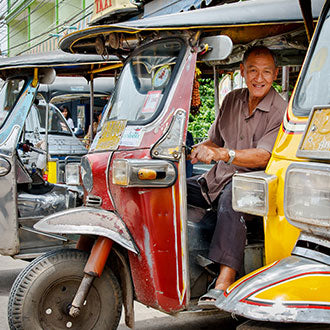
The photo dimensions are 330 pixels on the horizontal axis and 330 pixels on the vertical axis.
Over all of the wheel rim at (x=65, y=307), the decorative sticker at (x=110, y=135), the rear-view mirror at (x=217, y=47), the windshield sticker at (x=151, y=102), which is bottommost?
the wheel rim at (x=65, y=307)

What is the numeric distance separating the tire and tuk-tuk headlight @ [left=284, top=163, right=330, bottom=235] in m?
1.53

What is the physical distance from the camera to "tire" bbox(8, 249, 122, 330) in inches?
124

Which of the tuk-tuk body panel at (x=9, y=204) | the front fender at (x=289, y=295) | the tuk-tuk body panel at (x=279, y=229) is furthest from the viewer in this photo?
the tuk-tuk body panel at (x=9, y=204)

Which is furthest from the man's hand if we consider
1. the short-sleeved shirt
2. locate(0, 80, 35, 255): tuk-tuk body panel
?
locate(0, 80, 35, 255): tuk-tuk body panel

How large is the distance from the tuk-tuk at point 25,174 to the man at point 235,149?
1.53 metres

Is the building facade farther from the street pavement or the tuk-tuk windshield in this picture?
the street pavement

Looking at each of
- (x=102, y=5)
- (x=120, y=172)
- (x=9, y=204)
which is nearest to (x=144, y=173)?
(x=120, y=172)

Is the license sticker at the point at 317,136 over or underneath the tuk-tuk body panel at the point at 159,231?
over

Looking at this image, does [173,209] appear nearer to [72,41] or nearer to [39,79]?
[72,41]

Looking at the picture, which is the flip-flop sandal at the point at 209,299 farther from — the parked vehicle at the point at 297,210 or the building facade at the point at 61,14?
the building facade at the point at 61,14

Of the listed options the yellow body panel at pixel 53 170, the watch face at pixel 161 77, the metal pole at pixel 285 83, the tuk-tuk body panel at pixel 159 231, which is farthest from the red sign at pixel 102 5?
the tuk-tuk body panel at pixel 159 231

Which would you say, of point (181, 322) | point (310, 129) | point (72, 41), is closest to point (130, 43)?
point (72, 41)

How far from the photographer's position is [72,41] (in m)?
3.72

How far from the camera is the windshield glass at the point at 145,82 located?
11.0 feet
